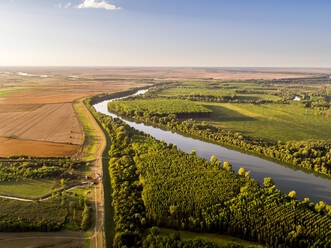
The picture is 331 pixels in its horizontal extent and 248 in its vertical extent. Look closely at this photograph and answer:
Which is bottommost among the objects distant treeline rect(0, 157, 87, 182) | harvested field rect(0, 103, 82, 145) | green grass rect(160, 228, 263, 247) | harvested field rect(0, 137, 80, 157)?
green grass rect(160, 228, 263, 247)

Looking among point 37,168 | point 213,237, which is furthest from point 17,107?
point 213,237

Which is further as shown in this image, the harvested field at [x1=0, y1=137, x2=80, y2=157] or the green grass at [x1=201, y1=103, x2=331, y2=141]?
the green grass at [x1=201, y1=103, x2=331, y2=141]

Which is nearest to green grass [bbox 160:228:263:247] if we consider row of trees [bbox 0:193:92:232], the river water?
row of trees [bbox 0:193:92:232]

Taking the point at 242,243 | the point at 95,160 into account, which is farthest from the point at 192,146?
the point at 242,243

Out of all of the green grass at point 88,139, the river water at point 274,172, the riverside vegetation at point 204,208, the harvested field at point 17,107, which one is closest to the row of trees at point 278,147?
the river water at point 274,172

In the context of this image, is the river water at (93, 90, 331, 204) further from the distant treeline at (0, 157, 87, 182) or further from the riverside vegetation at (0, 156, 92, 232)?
the riverside vegetation at (0, 156, 92, 232)

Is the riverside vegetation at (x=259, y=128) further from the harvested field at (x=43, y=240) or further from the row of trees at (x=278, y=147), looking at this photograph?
the harvested field at (x=43, y=240)
